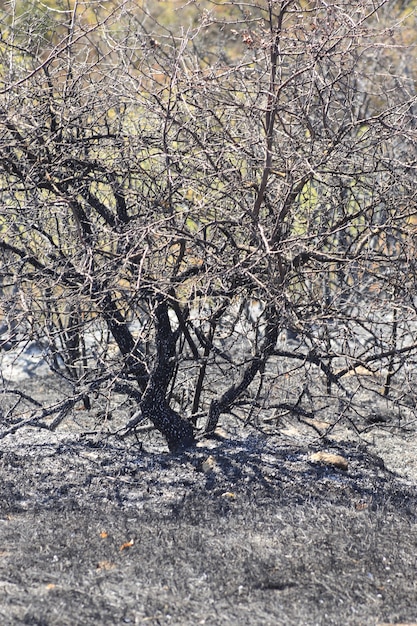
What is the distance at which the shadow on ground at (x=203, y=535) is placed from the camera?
3.34 metres

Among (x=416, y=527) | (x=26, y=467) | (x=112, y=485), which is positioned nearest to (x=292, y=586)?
(x=416, y=527)

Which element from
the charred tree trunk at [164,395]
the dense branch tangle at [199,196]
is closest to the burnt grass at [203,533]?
the charred tree trunk at [164,395]

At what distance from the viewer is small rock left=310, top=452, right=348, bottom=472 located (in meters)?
5.15

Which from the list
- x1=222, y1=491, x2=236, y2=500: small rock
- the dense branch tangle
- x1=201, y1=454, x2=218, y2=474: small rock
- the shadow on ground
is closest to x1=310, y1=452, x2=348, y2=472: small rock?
the shadow on ground

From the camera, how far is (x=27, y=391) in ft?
25.3

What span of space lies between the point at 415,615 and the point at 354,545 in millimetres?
676

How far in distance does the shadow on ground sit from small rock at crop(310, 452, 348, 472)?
32 millimetres

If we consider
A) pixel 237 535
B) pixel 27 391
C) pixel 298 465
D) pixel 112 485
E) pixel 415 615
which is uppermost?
pixel 27 391

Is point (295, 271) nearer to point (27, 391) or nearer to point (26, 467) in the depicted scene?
point (26, 467)

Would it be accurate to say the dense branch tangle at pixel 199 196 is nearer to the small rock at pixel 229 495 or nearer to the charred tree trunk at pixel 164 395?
the charred tree trunk at pixel 164 395

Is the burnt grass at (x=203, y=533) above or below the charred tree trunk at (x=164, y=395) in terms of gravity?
below

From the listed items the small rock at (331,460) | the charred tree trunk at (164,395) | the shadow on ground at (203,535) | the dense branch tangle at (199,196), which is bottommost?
the shadow on ground at (203,535)

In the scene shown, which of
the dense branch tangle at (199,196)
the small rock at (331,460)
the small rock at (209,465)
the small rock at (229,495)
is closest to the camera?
the dense branch tangle at (199,196)

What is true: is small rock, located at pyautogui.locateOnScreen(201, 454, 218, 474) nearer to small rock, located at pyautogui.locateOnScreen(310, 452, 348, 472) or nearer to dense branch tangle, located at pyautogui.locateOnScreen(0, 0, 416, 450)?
dense branch tangle, located at pyautogui.locateOnScreen(0, 0, 416, 450)
